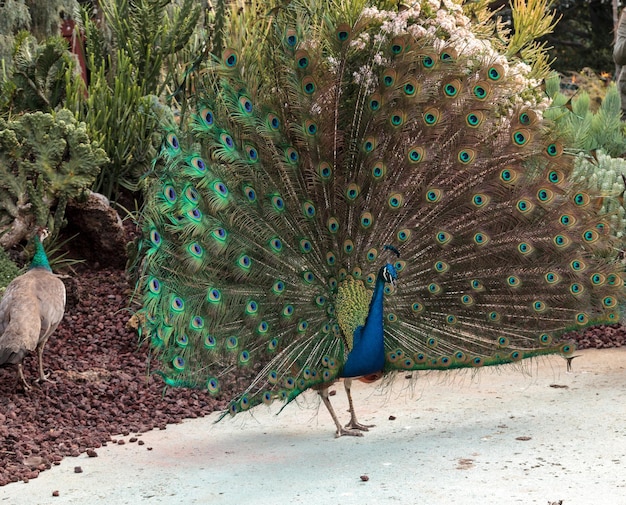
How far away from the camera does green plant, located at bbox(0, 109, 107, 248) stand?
8008 millimetres

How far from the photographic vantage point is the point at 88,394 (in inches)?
274

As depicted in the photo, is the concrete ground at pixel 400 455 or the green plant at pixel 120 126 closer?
the concrete ground at pixel 400 455

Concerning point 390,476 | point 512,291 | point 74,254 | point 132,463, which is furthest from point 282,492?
Answer: point 74,254

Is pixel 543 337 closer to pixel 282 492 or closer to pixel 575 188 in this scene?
pixel 575 188

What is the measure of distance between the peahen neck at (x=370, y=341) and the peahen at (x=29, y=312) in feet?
7.61

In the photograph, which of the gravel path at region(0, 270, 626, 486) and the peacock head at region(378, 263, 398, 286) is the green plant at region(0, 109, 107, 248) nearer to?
the gravel path at region(0, 270, 626, 486)

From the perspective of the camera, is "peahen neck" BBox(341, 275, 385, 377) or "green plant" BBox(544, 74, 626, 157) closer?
"peahen neck" BBox(341, 275, 385, 377)

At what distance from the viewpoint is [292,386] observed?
5523 millimetres

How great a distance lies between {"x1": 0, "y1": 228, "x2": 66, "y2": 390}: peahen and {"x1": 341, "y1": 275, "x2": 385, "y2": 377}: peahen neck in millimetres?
2321

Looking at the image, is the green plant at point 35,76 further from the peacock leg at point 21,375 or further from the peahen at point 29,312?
the peacock leg at point 21,375

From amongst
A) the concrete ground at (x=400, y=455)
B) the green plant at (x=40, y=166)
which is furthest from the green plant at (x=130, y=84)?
the concrete ground at (x=400, y=455)

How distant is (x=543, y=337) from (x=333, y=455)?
1.52m

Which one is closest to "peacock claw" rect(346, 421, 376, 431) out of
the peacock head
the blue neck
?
the blue neck

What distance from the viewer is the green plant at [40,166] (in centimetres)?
801
